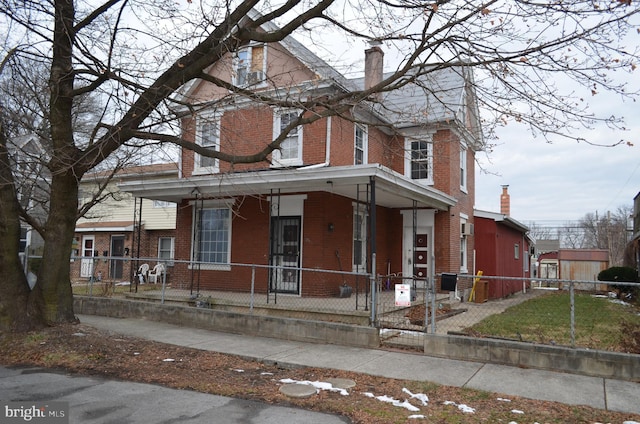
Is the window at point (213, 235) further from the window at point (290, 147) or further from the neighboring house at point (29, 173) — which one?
the neighboring house at point (29, 173)

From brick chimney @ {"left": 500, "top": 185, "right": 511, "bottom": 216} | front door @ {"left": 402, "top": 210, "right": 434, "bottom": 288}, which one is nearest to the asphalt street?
front door @ {"left": 402, "top": 210, "right": 434, "bottom": 288}

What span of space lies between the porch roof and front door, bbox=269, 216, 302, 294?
3.46 ft

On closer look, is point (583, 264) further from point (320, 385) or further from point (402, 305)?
point (320, 385)

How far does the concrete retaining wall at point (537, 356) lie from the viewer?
23.3 ft

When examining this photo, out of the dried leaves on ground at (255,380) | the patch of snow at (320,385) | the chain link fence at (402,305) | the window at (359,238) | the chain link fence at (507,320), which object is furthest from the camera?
the window at (359,238)

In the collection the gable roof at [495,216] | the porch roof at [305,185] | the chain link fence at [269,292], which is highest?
the porch roof at [305,185]

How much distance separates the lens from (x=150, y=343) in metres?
8.93

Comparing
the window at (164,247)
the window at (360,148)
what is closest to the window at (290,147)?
the window at (360,148)

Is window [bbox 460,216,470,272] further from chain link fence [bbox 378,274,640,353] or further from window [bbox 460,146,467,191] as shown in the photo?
window [bbox 460,146,467,191]

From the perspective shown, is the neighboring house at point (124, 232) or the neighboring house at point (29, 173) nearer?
the neighboring house at point (29, 173)

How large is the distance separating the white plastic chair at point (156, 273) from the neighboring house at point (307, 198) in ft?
20.3

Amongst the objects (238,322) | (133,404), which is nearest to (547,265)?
(238,322)

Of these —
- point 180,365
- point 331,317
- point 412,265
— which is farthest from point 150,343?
point 412,265

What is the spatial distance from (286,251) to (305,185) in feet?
9.50
